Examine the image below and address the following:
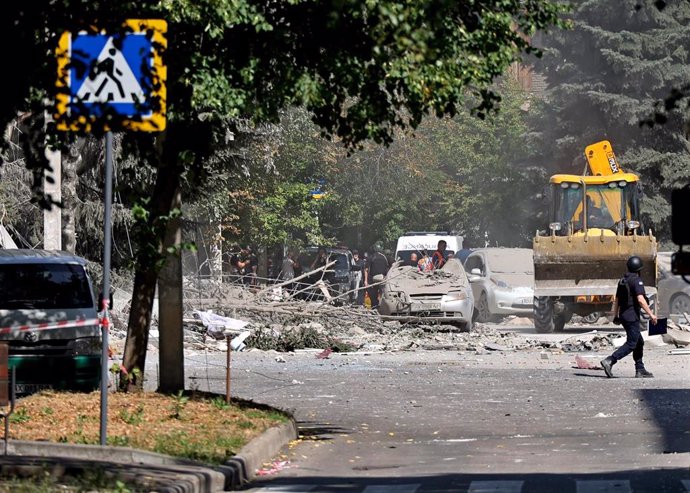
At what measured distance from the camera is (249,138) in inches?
1172

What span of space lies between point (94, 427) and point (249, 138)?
17.2 meters

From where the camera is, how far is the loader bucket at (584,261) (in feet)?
104

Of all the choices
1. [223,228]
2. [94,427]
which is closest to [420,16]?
[94,427]

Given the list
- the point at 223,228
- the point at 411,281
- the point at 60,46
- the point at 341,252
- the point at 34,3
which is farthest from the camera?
the point at 341,252

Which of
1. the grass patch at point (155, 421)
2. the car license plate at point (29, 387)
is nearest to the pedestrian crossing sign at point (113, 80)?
the grass patch at point (155, 421)

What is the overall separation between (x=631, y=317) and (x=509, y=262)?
1629cm

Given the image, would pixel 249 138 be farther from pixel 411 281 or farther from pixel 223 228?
pixel 223 228

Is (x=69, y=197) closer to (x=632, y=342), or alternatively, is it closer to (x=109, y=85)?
(x=632, y=342)

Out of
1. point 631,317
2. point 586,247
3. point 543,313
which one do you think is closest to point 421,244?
point 543,313

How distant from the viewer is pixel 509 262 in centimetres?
3741

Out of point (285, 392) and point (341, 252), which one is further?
point (341, 252)

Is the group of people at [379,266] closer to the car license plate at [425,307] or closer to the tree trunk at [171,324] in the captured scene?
the car license plate at [425,307]

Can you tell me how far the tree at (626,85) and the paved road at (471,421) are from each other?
26549mm

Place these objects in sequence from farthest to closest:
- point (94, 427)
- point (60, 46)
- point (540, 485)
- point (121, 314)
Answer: point (121, 314) < point (94, 427) < point (540, 485) < point (60, 46)
